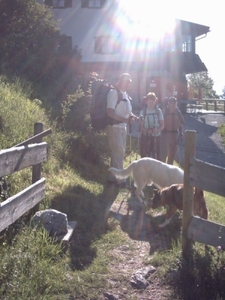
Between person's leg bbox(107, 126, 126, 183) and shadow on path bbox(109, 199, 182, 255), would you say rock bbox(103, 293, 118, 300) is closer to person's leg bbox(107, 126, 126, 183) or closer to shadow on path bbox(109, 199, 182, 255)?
shadow on path bbox(109, 199, 182, 255)

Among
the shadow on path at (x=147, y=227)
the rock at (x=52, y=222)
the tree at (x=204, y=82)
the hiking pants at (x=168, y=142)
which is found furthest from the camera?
the tree at (x=204, y=82)

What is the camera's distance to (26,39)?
51.7ft

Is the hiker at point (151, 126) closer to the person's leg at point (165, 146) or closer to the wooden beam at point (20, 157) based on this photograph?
the person's leg at point (165, 146)

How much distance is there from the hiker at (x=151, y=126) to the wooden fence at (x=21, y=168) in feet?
10.9

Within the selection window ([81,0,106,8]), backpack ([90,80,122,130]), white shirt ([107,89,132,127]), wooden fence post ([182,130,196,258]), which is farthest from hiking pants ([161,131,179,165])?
window ([81,0,106,8])

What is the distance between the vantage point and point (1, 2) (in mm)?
15414

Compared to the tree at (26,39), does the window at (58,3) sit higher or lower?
higher

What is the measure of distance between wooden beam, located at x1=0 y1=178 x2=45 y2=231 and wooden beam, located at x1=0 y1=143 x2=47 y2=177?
0.28 metres

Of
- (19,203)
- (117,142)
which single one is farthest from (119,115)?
(19,203)

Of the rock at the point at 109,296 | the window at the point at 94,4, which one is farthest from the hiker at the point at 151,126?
the window at the point at 94,4

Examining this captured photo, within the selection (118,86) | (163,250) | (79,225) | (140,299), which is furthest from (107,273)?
(118,86)

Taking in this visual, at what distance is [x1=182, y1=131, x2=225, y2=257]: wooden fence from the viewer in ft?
14.5

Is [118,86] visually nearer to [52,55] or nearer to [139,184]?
[139,184]

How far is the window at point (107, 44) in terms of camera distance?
32062 millimetres
